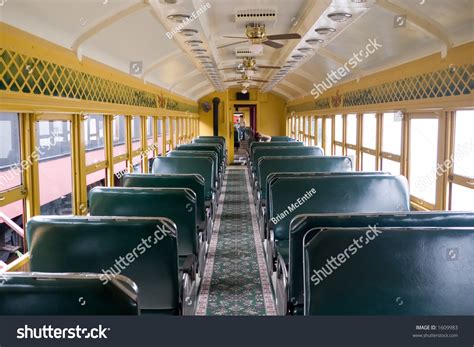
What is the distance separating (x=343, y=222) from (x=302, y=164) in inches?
139

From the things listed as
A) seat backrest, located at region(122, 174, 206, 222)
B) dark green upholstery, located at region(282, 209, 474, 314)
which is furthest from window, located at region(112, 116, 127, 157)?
dark green upholstery, located at region(282, 209, 474, 314)

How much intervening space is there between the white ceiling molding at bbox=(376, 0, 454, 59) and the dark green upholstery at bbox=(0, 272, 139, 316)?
3.67 m

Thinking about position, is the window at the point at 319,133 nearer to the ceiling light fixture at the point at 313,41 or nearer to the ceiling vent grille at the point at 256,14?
the ceiling light fixture at the point at 313,41

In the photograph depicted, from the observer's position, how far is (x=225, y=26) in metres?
6.47

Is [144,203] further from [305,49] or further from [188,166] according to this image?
[305,49]

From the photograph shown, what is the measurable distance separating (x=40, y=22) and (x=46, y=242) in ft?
7.11

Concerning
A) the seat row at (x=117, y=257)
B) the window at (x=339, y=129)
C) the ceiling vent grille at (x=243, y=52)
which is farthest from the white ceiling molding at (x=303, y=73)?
the seat row at (x=117, y=257)

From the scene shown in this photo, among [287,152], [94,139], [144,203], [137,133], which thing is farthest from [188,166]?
[144,203]

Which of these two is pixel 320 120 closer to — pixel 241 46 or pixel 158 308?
pixel 241 46

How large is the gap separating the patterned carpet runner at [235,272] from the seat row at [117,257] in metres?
0.34

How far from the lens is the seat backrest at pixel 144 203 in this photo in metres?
3.50

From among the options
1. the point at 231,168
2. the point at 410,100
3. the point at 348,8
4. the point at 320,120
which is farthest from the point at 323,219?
the point at 231,168

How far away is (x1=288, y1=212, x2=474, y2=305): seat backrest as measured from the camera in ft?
7.93

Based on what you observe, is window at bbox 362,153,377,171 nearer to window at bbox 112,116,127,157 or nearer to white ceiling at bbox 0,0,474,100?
white ceiling at bbox 0,0,474,100
